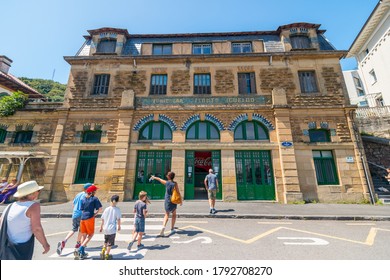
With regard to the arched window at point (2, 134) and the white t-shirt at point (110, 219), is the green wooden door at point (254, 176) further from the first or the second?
the arched window at point (2, 134)

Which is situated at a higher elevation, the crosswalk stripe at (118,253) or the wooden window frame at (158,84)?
the wooden window frame at (158,84)

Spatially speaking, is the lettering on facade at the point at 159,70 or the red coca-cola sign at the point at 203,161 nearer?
the red coca-cola sign at the point at 203,161

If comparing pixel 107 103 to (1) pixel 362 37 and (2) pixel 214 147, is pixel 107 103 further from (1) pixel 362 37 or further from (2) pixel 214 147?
(1) pixel 362 37

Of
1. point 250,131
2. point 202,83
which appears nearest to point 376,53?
point 250,131

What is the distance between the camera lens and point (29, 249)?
269 cm

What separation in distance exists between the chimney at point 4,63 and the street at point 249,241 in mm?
21205

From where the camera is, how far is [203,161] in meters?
12.7

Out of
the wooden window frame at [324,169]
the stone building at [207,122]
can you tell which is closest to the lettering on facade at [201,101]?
the stone building at [207,122]

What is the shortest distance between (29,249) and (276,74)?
14.9 m

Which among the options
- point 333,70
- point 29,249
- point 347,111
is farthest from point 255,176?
point 29,249

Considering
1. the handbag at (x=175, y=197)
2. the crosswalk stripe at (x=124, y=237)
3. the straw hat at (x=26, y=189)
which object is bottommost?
the crosswalk stripe at (x=124, y=237)

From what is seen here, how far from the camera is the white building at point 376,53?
18141 millimetres

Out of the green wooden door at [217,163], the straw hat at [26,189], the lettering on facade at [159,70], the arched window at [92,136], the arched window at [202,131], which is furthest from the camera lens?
the lettering on facade at [159,70]

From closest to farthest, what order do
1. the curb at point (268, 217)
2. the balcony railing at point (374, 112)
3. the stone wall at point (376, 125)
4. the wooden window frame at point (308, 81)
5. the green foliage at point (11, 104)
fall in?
the curb at point (268, 217) < the green foliage at point (11, 104) < the wooden window frame at point (308, 81) < the stone wall at point (376, 125) < the balcony railing at point (374, 112)
